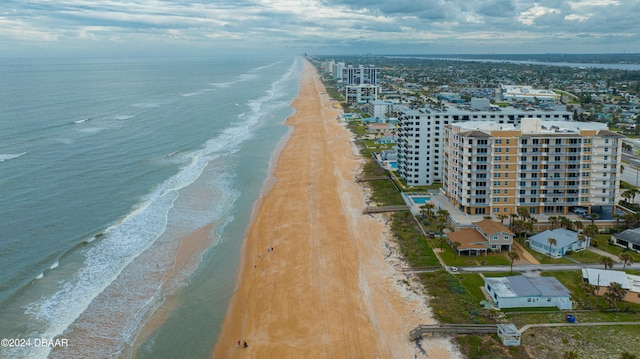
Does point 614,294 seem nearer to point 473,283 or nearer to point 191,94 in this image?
point 473,283

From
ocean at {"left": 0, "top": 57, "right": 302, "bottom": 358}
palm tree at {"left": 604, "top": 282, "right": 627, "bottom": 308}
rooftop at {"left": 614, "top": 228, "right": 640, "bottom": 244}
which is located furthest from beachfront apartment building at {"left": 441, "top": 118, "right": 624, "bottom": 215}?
ocean at {"left": 0, "top": 57, "right": 302, "bottom": 358}

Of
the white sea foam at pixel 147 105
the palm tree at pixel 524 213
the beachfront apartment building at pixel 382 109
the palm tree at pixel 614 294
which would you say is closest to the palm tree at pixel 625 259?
the palm tree at pixel 614 294

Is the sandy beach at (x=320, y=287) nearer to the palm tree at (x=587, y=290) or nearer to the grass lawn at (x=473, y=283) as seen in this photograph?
the grass lawn at (x=473, y=283)

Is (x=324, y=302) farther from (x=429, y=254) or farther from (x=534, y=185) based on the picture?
(x=534, y=185)

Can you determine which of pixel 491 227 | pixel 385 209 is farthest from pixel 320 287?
pixel 385 209

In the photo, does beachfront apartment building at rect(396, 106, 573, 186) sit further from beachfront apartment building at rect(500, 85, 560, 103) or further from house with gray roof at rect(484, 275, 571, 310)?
beachfront apartment building at rect(500, 85, 560, 103)
